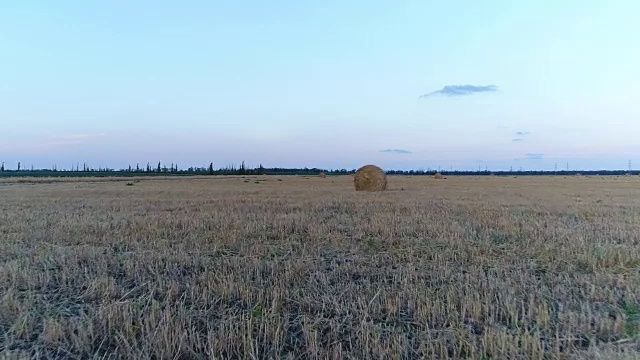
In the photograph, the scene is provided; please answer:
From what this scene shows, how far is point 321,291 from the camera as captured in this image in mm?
5414

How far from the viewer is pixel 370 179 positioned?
29203 mm

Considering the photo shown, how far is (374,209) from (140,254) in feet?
28.5

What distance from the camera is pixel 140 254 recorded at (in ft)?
24.5

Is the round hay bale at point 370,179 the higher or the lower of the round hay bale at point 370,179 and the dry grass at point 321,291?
the higher

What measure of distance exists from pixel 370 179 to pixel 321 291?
24.1 m

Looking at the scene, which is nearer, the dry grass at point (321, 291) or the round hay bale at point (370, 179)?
the dry grass at point (321, 291)

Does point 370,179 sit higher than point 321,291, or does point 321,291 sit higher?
point 370,179

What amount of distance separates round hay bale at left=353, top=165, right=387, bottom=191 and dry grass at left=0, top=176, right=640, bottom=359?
18.2 meters

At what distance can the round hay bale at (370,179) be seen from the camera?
28.8 meters

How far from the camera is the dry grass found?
12.9 feet

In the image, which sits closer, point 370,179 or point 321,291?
point 321,291

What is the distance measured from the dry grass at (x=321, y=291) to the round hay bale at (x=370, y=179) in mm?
18179

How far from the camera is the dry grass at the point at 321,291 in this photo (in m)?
3.93

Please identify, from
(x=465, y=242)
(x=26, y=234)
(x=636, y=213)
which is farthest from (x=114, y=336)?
(x=636, y=213)
